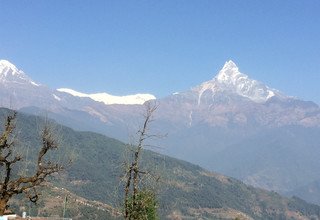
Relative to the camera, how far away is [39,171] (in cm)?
4256

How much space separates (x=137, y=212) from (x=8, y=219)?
41.6 meters

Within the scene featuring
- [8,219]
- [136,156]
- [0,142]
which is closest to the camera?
[136,156]

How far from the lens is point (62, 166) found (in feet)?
145

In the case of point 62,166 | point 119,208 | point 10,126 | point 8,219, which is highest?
point 10,126

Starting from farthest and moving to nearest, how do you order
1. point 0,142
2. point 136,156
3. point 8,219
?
1. point 8,219
2. point 0,142
3. point 136,156

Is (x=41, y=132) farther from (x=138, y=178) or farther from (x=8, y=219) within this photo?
(x=8, y=219)

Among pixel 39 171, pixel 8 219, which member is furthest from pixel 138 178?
pixel 8 219

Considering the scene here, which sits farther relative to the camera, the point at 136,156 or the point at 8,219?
the point at 8,219

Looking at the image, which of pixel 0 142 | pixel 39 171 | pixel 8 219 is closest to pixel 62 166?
pixel 39 171

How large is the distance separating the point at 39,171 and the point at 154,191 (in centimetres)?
1002

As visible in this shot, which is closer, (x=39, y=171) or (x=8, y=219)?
(x=39, y=171)

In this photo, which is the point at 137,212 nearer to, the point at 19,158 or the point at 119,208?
the point at 119,208

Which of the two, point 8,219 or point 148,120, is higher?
point 148,120

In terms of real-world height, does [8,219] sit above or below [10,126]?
below
